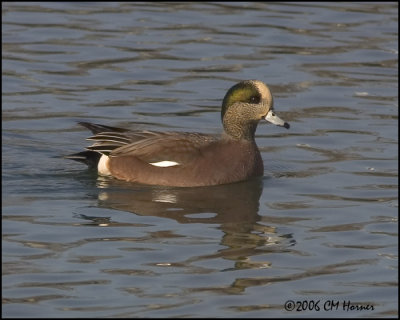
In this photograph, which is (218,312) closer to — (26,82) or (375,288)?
(375,288)

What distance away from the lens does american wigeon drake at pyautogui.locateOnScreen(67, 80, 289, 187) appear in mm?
11578

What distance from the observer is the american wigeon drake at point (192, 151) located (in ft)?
38.0

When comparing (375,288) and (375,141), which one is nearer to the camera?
(375,288)

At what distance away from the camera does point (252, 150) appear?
11906mm

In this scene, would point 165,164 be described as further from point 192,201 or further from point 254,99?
point 254,99

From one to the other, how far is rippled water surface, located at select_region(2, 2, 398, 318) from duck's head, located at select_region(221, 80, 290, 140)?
0.49 metres

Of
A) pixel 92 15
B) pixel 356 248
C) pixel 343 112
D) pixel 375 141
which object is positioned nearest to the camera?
pixel 356 248

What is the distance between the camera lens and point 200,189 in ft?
37.8

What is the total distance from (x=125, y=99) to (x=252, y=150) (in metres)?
2.71

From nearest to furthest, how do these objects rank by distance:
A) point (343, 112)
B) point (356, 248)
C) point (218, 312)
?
point (218, 312) < point (356, 248) < point (343, 112)

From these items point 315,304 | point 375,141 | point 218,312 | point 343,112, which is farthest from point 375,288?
point 343,112

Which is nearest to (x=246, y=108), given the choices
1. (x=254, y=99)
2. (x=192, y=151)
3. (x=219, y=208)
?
(x=254, y=99)

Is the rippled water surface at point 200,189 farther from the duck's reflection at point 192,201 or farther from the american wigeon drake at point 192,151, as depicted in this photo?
the american wigeon drake at point 192,151

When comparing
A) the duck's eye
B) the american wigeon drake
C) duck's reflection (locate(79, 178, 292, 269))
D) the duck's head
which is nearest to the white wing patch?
the american wigeon drake
